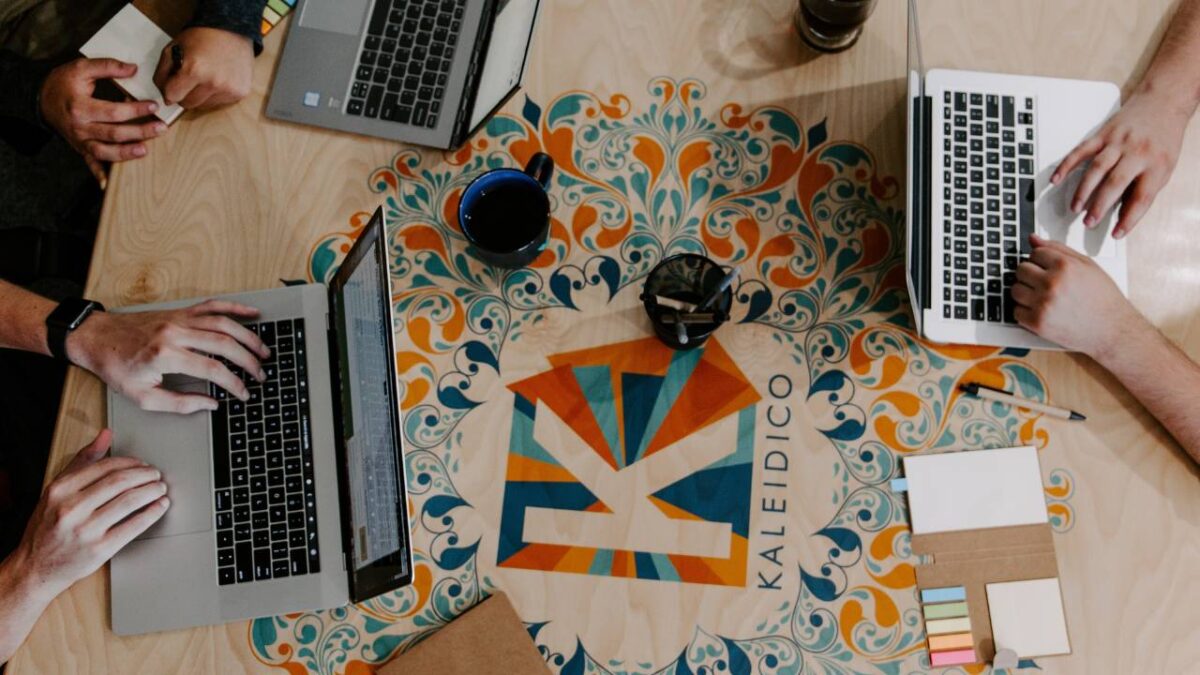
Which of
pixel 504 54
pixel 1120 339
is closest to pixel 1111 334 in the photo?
pixel 1120 339

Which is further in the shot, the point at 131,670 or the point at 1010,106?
the point at 1010,106

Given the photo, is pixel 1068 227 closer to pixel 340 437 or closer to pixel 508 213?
pixel 508 213

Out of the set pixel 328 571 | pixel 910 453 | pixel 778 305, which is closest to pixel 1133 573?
pixel 910 453

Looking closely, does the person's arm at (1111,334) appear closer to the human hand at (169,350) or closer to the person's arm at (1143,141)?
the person's arm at (1143,141)

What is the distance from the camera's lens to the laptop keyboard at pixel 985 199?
3.66ft

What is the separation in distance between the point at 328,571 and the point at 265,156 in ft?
2.06

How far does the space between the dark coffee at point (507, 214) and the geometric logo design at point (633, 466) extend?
0.60ft

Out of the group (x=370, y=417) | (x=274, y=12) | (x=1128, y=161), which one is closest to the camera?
(x=370, y=417)

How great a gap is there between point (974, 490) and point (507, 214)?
2.45ft

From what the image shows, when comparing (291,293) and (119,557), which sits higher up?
(291,293)

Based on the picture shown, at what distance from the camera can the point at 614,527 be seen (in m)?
1.10

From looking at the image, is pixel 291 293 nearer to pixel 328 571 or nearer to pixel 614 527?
pixel 328 571

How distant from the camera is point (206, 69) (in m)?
1.17

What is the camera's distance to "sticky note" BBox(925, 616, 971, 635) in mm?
1070
